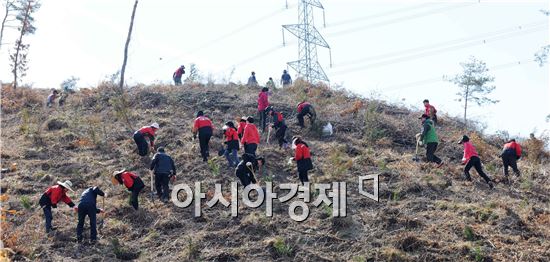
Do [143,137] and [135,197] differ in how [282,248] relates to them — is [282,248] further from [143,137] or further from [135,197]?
[143,137]

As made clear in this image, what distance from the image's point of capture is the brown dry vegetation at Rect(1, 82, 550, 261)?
13352 millimetres

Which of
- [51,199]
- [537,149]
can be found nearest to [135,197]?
[51,199]

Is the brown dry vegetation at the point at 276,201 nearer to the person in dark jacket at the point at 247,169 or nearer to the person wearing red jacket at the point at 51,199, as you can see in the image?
the person wearing red jacket at the point at 51,199

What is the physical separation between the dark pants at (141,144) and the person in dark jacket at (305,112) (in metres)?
4.92

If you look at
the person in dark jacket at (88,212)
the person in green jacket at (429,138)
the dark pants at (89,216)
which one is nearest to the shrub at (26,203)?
the person in dark jacket at (88,212)

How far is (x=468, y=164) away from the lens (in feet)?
55.4

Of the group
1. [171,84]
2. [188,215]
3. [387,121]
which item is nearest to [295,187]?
[188,215]

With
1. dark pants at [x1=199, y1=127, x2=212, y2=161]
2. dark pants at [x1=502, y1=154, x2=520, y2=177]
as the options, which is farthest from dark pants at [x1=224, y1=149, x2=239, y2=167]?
dark pants at [x1=502, y1=154, x2=520, y2=177]

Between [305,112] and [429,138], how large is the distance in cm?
426

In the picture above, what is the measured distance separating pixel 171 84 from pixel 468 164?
1453cm

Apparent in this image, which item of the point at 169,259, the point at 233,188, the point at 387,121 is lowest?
the point at 169,259

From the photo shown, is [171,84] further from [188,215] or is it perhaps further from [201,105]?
[188,215]

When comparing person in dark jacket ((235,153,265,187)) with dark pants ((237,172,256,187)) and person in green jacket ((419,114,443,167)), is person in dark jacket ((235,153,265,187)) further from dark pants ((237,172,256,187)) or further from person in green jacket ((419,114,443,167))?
person in green jacket ((419,114,443,167))

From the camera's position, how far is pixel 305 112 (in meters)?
20.8
